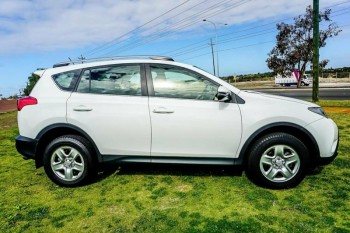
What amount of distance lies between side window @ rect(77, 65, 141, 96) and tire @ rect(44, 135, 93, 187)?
74 cm

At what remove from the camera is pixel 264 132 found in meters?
4.05

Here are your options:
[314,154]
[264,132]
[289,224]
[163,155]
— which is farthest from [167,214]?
[314,154]

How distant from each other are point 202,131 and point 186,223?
125 cm

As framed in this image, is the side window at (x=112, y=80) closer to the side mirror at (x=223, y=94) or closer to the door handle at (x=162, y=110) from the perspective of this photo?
the door handle at (x=162, y=110)

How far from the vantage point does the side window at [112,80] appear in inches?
168

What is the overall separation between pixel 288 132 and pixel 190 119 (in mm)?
1346

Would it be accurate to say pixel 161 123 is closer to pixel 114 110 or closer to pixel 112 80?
pixel 114 110

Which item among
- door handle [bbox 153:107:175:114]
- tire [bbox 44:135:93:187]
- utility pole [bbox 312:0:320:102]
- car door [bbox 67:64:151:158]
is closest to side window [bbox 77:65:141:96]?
car door [bbox 67:64:151:158]

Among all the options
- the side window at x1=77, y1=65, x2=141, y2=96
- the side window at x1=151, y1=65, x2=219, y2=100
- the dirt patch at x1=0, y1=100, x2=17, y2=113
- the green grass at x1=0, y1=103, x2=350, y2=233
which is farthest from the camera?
the dirt patch at x1=0, y1=100, x2=17, y2=113

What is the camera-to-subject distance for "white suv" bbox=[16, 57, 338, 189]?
402 centimetres

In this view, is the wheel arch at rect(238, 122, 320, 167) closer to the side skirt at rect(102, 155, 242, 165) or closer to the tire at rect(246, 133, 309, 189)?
the tire at rect(246, 133, 309, 189)

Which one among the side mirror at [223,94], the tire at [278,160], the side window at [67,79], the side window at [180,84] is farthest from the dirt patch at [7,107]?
the tire at [278,160]

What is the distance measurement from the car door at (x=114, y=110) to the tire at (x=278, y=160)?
4.81 feet

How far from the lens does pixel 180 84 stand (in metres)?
4.20
